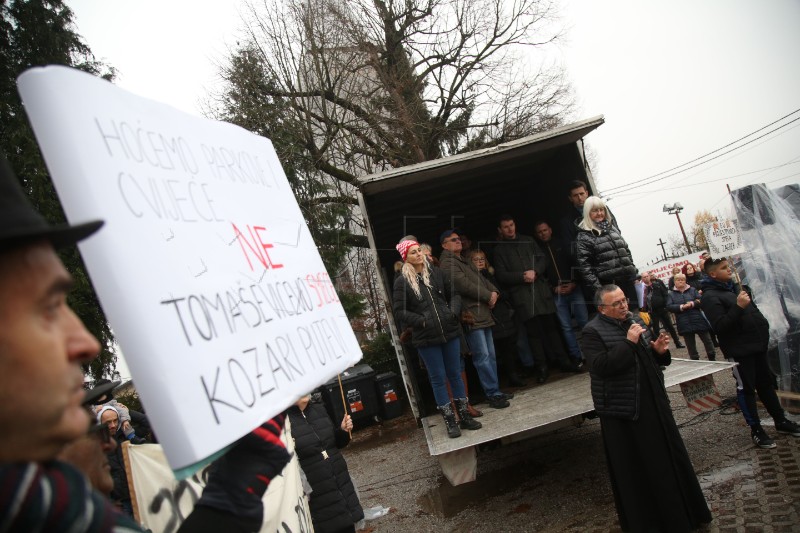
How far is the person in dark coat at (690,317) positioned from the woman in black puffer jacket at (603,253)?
→ 16.7ft

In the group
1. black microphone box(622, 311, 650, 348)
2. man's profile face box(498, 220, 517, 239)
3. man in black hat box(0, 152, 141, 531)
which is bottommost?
black microphone box(622, 311, 650, 348)

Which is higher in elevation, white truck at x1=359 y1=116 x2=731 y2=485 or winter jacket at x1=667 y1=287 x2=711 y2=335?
white truck at x1=359 y1=116 x2=731 y2=485

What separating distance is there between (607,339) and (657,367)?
1.63 ft

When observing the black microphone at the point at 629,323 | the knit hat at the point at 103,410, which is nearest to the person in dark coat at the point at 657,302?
the black microphone at the point at 629,323

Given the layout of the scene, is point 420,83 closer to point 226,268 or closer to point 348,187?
point 348,187

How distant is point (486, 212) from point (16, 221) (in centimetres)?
910

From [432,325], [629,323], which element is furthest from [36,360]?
[432,325]

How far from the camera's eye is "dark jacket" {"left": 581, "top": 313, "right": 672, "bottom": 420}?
12.9 feet

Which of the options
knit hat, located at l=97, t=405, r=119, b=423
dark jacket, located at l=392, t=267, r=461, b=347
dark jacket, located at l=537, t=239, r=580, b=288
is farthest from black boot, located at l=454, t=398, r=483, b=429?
knit hat, located at l=97, t=405, r=119, b=423

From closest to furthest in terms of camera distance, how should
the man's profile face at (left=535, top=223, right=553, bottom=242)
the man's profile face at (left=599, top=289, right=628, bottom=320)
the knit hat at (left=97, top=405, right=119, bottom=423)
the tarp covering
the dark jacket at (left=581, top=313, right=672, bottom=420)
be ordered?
the dark jacket at (left=581, top=313, right=672, bottom=420) < the man's profile face at (left=599, top=289, right=628, bottom=320) < the knit hat at (left=97, top=405, right=119, bottom=423) < the tarp covering < the man's profile face at (left=535, top=223, right=553, bottom=242)

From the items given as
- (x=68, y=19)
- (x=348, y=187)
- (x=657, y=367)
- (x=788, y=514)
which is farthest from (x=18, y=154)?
(x=788, y=514)

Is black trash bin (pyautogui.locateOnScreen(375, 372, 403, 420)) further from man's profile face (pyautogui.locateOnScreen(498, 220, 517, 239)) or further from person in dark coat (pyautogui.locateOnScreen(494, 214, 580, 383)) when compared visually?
man's profile face (pyautogui.locateOnScreen(498, 220, 517, 239))

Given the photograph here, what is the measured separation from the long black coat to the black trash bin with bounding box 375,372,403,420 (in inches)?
330

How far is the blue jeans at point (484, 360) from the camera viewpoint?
19.2 feet
